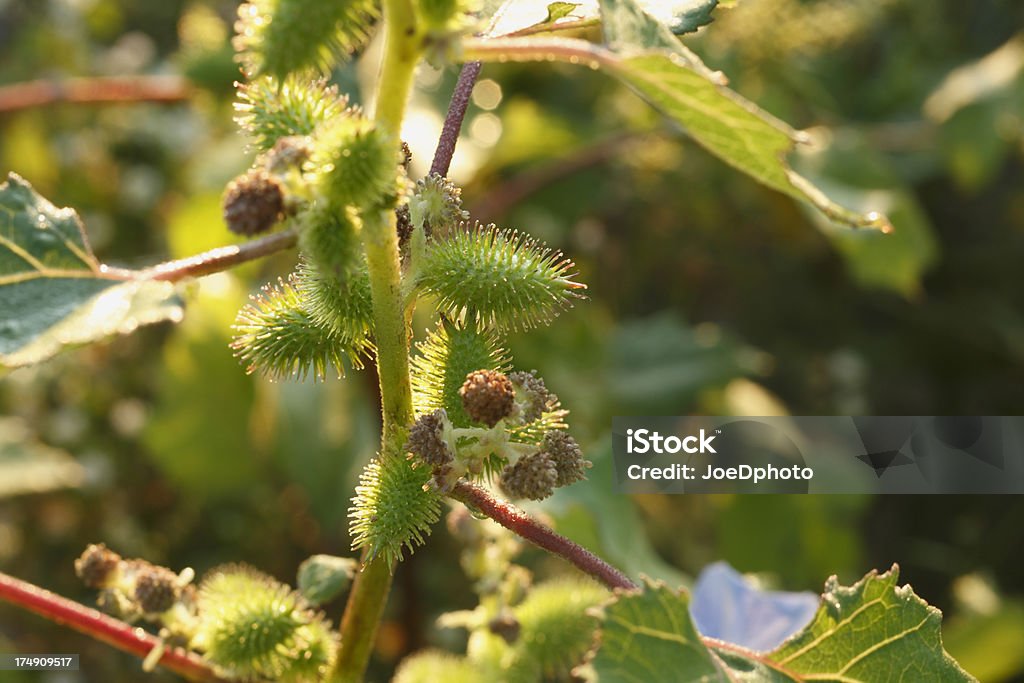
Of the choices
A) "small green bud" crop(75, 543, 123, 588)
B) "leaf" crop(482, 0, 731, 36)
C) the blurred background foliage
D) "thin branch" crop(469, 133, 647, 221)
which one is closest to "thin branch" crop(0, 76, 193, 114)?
the blurred background foliage

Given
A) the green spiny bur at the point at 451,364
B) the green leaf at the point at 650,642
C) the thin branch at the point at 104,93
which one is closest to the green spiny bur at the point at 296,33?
the green spiny bur at the point at 451,364

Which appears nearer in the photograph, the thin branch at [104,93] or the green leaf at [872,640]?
the green leaf at [872,640]

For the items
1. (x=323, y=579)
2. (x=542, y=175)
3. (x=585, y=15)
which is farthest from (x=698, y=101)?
(x=542, y=175)

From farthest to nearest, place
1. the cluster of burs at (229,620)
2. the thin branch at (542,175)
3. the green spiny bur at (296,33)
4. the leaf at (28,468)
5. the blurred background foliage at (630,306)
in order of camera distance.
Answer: the thin branch at (542,175) < the blurred background foliage at (630,306) < the leaf at (28,468) < the cluster of burs at (229,620) < the green spiny bur at (296,33)

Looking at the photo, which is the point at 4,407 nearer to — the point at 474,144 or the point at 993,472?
the point at 474,144

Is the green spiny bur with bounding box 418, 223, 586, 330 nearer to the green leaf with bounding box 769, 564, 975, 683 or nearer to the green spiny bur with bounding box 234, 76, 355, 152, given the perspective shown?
the green spiny bur with bounding box 234, 76, 355, 152

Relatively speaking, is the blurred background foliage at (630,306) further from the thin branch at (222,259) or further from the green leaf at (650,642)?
the thin branch at (222,259)

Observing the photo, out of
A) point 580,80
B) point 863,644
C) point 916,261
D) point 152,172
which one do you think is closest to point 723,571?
point 863,644
